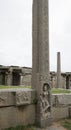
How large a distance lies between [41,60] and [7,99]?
1.76 meters

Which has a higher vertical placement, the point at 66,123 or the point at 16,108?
the point at 16,108

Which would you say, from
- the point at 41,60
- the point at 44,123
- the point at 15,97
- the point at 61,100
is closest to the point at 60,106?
the point at 61,100

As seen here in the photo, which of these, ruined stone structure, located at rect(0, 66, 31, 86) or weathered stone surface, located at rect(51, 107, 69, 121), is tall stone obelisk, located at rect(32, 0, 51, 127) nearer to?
weathered stone surface, located at rect(51, 107, 69, 121)

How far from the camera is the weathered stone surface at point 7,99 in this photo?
5.65 metres

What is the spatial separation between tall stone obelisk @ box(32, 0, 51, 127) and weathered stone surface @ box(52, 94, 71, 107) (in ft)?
2.17

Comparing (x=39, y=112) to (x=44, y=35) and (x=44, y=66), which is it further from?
(x=44, y=35)

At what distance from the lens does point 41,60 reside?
6582 mm

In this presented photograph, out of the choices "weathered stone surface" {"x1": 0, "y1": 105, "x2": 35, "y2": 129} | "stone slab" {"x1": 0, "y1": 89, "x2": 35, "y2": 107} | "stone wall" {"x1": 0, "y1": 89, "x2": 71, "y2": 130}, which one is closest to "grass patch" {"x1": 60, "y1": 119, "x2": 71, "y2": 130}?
"stone wall" {"x1": 0, "y1": 89, "x2": 71, "y2": 130}

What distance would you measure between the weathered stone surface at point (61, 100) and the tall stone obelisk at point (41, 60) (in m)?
0.66

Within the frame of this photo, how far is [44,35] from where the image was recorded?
667 cm

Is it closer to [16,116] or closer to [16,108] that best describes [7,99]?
[16,108]

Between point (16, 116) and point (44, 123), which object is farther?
point (44, 123)

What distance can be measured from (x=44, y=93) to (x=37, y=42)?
5.76ft

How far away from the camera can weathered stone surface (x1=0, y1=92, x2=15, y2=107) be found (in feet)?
18.5
